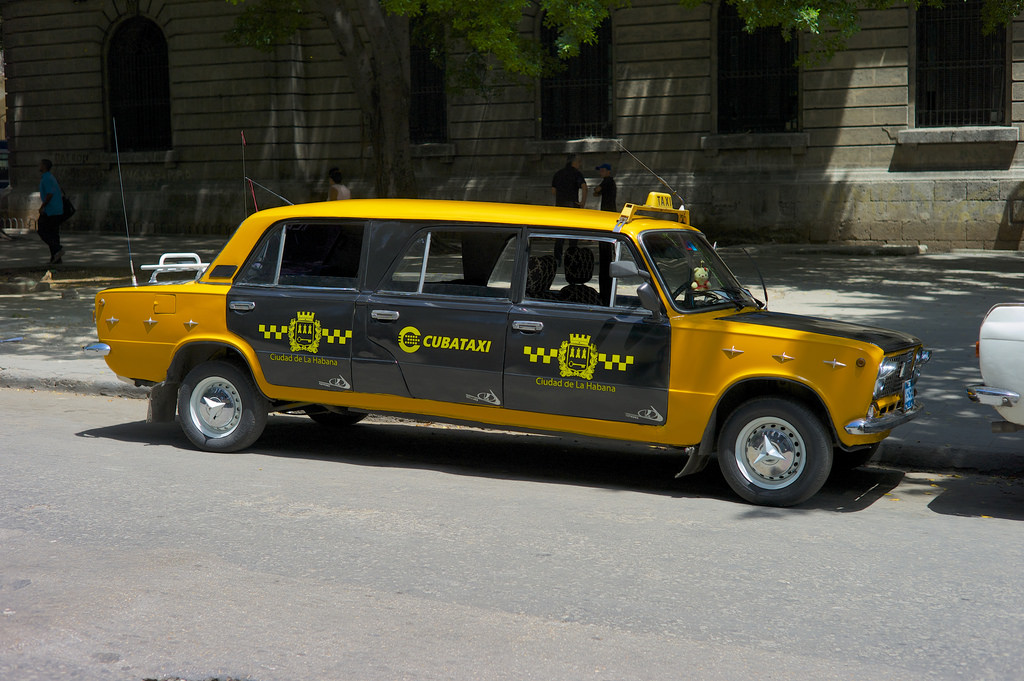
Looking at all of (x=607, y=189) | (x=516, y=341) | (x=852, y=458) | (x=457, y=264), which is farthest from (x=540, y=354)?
(x=607, y=189)

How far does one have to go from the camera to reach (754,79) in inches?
950

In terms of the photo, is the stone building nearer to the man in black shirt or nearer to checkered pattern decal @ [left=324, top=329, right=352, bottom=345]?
the man in black shirt

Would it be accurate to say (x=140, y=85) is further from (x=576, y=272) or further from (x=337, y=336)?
(x=576, y=272)

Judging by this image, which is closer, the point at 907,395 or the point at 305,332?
the point at 907,395

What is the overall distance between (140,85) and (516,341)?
26.6 meters

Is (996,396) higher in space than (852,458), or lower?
higher

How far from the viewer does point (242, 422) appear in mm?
7336

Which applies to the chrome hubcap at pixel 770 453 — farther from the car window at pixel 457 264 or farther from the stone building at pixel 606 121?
the stone building at pixel 606 121

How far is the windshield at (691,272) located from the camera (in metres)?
6.42

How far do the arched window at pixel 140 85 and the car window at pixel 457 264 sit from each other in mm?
25022

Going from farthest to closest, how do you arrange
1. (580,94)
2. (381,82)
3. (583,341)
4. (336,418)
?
(580,94) < (381,82) < (336,418) < (583,341)

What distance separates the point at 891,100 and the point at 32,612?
21550 millimetres

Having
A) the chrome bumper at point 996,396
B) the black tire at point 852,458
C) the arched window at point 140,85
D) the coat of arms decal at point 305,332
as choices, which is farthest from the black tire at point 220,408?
the arched window at point 140,85

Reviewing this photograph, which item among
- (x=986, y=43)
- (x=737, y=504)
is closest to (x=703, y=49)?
(x=986, y=43)
